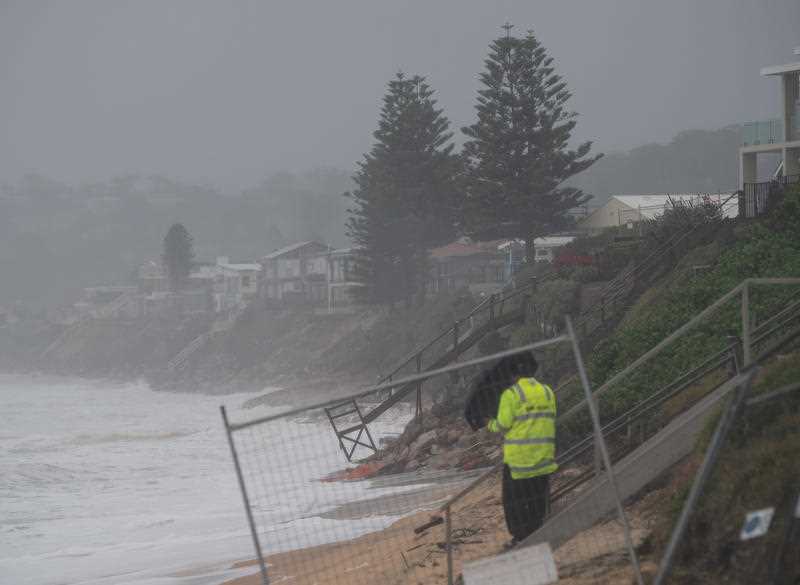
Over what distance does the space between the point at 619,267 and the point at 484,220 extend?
17463 mm

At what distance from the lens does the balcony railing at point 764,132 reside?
33.3 meters

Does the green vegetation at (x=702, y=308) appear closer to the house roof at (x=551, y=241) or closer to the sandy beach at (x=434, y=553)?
the sandy beach at (x=434, y=553)

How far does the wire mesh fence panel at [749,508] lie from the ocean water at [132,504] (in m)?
3.73

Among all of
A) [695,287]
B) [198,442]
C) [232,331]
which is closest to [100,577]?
[695,287]

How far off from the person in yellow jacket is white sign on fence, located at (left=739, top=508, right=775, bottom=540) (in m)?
2.06

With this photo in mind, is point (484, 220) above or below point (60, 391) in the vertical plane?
above

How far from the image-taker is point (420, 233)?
5384 cm

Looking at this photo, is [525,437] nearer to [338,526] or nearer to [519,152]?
[338,526]

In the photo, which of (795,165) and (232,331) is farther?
(232,331)

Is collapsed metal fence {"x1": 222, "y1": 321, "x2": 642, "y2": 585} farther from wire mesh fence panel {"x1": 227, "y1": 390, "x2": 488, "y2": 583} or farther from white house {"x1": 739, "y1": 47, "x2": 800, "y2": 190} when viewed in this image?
white house {"x1": 739, "y1": 47, "x2": 800, "y2": 190}

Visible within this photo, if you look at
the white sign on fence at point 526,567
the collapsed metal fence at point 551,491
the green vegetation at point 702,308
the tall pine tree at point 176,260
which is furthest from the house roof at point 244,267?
the white sign on fence at point 526,567

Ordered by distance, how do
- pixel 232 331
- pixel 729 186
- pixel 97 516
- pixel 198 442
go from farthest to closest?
pixel 729 186, pixel 232 331, pixel 198 442, pixel 97 516

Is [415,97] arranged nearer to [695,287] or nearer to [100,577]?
[695,287]

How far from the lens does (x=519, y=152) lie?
44.7 meters
